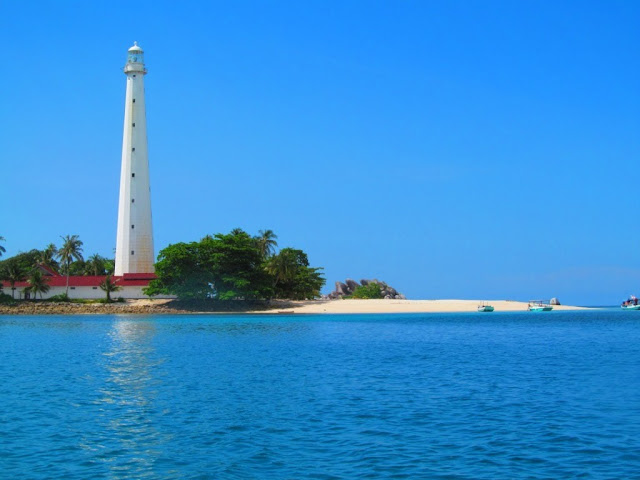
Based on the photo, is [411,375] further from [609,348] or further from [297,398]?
[609,348]

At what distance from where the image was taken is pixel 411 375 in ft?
87.1

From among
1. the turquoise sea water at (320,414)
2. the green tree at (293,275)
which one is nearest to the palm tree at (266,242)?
the green tree at (293,275)

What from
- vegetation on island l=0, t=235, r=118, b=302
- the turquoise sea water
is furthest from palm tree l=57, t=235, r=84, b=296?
the turquoise sea water

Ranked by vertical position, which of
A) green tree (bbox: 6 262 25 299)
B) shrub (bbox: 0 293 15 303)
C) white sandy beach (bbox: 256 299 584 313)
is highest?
green tree (bbox: 6 262 25 299)

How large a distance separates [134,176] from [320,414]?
233 ft

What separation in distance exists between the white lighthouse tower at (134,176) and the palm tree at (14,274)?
16.6 m

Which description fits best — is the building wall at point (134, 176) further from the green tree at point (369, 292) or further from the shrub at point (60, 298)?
the green tree at point (369, 292)

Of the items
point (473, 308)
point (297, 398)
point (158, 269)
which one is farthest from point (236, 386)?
point (473, 308)

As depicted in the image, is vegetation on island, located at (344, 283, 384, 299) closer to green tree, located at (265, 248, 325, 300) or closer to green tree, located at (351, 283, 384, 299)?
green tree, located at (351, 283, 384, 299)

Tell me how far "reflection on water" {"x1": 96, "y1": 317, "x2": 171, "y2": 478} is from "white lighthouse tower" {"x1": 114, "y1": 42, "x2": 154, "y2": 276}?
50879 millimetres

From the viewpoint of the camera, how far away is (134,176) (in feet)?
278

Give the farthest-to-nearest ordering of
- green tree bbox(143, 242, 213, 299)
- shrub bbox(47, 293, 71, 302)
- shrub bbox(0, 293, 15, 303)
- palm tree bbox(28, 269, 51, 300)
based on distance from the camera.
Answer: shrub bbox(47, 293, 71, 302)
shrub bbox(0, 293, 15, 303)
palm tree bbox(28, 269, 51, 300)
green tree bbox(143, 242, 213, 299)

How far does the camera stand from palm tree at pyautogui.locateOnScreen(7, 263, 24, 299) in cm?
9144

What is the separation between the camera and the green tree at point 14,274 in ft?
300
